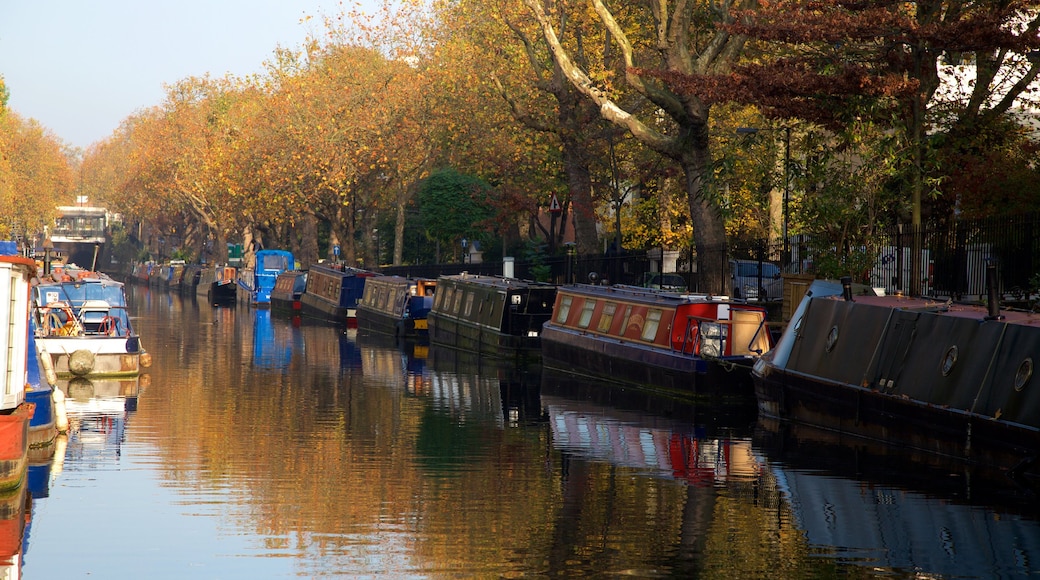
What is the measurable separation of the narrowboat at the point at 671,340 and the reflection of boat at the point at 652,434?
20.6 inches

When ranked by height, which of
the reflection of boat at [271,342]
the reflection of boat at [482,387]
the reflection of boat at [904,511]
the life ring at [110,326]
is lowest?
the reflection of boat at [271,342]

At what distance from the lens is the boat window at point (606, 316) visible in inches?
1221

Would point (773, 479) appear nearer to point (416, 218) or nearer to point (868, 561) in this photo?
point (868, 561)

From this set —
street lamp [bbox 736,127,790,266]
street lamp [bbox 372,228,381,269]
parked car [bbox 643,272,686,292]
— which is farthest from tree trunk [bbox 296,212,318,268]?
street lamp [bbox 736,127,790,266]

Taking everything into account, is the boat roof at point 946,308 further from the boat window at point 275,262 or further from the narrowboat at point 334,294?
the boat window at point 275,262

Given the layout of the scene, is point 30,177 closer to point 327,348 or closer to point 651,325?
point 327,348

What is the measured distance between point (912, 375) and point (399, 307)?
95.5 ft

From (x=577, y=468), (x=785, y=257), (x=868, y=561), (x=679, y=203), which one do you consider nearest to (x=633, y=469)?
(x=577, y=468)

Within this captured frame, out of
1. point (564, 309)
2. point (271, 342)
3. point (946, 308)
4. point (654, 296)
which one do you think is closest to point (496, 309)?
point (564, 309)

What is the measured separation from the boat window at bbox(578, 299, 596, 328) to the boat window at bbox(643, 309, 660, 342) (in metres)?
3.30

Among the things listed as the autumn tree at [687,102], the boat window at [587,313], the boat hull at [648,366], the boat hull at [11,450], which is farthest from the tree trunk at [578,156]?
the boat hull at [11,450]

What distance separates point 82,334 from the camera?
101 feet

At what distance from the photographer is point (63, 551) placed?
1328 cm

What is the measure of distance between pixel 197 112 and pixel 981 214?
6971 cm
